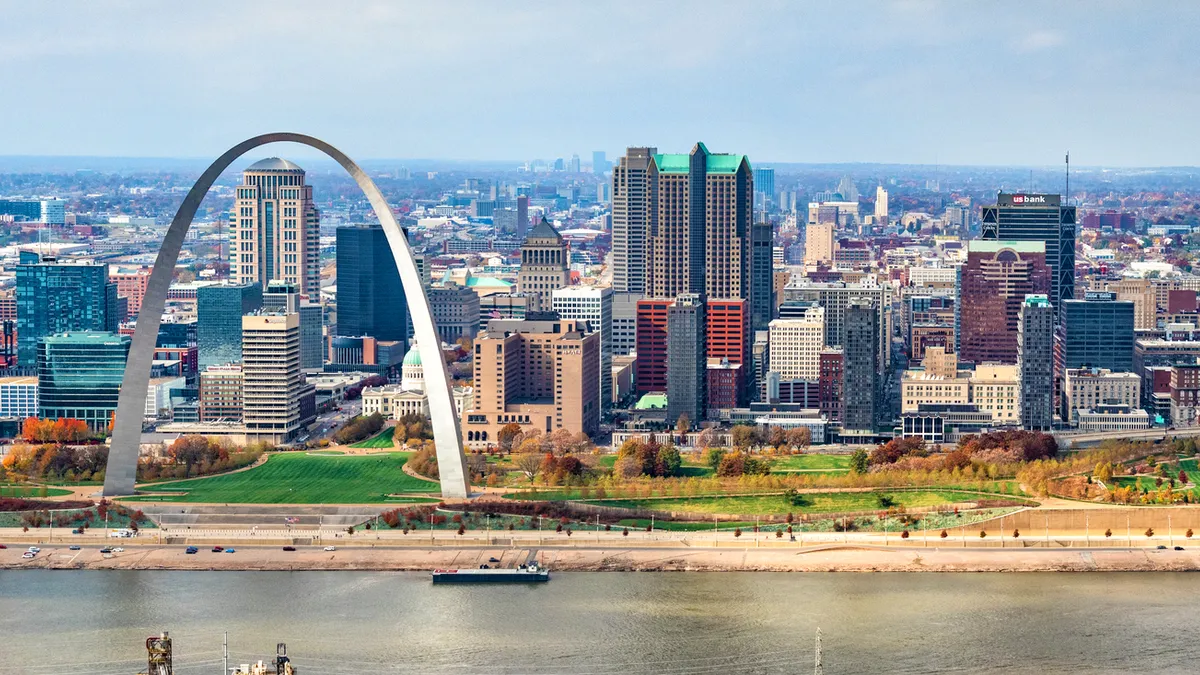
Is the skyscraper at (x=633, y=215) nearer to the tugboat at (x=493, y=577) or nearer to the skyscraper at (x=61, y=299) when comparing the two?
the skyscraper at (x=61, y=299)

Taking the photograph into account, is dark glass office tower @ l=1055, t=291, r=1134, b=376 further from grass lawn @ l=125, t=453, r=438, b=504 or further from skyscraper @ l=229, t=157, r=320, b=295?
skyscraper @ l=229, t=157, r=320, b=295

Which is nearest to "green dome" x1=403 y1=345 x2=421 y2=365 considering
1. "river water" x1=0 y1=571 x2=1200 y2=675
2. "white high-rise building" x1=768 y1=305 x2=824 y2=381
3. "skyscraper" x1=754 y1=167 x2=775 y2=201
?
"white high-rise building" x1=768 y1=305 x2=824 y2=381

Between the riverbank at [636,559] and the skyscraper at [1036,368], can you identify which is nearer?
the riverbank at [636,559]

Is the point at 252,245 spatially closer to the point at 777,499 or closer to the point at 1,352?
the point at 1,352

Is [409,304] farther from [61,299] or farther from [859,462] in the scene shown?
[61,299]

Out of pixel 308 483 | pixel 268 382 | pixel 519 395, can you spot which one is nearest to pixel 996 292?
pixel 519 395

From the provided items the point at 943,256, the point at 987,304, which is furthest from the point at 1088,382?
the point at 943,256

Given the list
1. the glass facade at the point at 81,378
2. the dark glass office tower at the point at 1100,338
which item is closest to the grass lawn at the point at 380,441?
the glass facade at the point at 81,378

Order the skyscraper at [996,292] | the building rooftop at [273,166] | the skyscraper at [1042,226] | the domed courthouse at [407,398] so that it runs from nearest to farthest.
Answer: the domed courthouse at [407,398]
the skyscraper at [996,292]
the skyscraper at [1042,226]
the building rooftop at [273,166]
